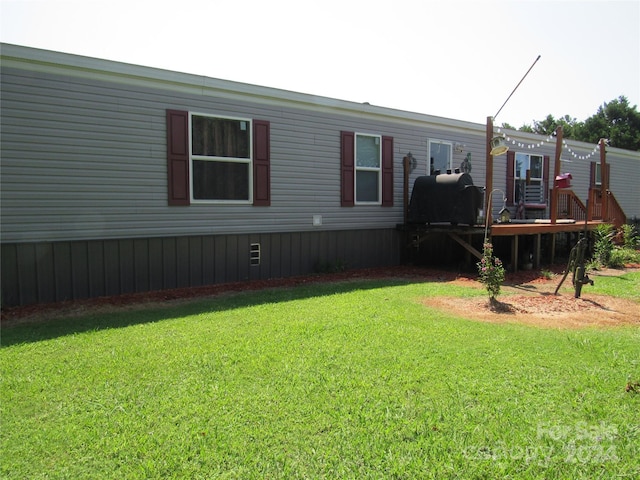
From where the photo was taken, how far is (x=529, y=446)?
2.26 meters

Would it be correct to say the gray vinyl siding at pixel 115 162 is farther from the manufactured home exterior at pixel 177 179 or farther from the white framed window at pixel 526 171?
the white framed window at pixel 526 171

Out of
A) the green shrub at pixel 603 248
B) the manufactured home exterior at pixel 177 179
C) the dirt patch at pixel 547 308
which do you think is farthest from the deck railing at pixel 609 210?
the dirt patch at pixel 547 308

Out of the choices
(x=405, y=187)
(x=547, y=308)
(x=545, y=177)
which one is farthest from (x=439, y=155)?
(x=547, y=308)

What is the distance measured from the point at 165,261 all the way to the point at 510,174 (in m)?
9.15

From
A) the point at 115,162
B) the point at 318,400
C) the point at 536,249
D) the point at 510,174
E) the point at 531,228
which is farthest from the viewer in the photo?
the point at 510,174

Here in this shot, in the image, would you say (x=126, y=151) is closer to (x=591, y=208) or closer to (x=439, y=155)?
(x=439, y=155)

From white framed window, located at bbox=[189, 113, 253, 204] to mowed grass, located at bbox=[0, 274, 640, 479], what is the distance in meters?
3.09

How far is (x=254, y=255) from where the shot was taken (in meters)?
7.71

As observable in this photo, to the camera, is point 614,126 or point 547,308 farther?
point 614,126

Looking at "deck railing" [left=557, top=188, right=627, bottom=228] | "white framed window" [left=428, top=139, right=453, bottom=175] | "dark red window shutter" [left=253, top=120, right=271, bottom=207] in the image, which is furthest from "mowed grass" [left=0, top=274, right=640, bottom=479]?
"deck railing" [left=557, top=188, right=627, bottom=228]

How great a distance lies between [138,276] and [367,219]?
457 cm

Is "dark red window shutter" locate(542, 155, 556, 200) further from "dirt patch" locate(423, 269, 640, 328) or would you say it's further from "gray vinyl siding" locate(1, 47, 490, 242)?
"gray vinyl siding" locate(1, 47, 490, 242)

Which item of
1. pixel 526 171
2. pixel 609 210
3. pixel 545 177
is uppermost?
pixel 526 171

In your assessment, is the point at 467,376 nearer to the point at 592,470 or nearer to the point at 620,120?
the point at 592,470
